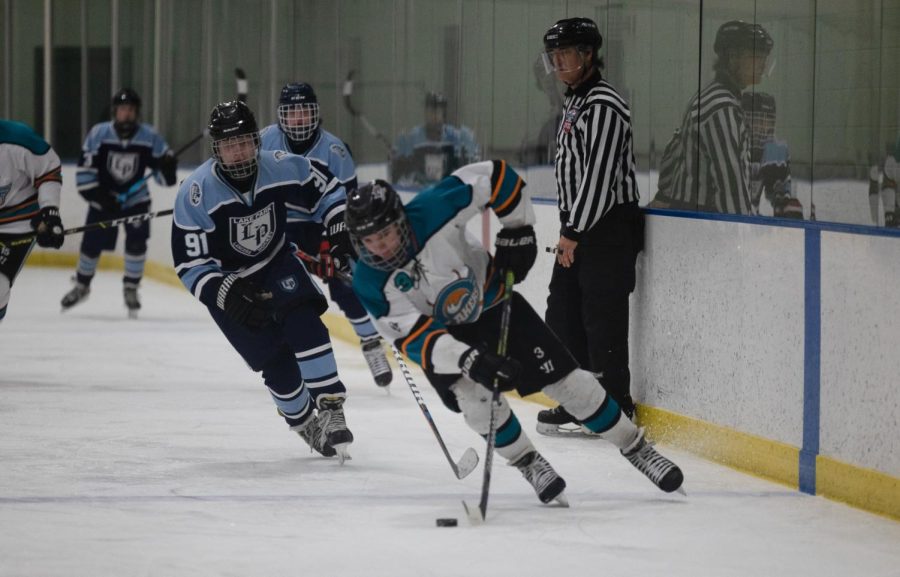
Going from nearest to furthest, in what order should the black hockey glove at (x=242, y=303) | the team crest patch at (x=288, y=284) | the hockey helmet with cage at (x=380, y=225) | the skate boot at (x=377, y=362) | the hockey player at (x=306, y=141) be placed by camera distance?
1. the hockey helmet with cage at (x=380, y=225)
2. the black hockey glove at (x=242, y=303)
3. the team crest patch at (x=288, y=284)
4. the hockey player at (x=306, y=141)
5. the skate boot at (x=377, y=362)

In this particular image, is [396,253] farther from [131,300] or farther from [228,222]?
[131,300]

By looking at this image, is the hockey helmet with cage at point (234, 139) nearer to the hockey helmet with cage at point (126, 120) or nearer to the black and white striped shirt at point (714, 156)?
the black and white striped shirt at point (714, 156)

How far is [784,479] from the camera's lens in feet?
13.0

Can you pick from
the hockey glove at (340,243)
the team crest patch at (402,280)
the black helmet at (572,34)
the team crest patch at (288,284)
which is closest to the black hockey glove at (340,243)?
the hockey glove at (340,243)

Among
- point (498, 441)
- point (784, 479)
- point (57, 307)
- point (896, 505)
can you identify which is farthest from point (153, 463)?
point (57, 307)

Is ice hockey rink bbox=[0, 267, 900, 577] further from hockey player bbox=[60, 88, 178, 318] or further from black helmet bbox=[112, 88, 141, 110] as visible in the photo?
black helmet bbox=[112, 88, 141, 110]

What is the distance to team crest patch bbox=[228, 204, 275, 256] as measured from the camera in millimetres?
4207

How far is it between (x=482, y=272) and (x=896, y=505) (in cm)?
115

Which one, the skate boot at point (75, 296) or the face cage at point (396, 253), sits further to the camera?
the skate boot at point (75, 296)

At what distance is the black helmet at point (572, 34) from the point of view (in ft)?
14.7

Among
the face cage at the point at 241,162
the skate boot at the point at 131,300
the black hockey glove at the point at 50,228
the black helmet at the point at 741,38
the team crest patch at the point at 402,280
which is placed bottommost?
the skate boot at the point at 131,300

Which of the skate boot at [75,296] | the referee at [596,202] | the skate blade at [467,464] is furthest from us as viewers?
the skate boot at [75,296]

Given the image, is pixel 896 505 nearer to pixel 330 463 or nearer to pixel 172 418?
pixel 330 463

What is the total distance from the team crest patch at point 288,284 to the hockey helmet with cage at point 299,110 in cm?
124
